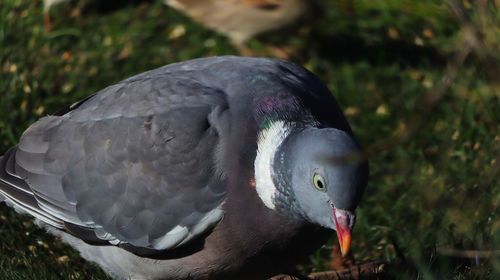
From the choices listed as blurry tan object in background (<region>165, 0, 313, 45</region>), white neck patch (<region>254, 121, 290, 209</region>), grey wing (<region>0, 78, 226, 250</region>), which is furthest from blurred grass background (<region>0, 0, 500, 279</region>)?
white neck patch (<region>254, 121, 290, 209</region>)

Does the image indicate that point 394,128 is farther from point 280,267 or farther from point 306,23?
point 280,267

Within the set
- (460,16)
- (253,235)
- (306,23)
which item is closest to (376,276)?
(253,235)

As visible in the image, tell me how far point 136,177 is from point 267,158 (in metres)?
0.60

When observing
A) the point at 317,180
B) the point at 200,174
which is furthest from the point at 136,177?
the point at 317,180

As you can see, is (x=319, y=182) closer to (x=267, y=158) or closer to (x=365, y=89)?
(x=267, y=158)

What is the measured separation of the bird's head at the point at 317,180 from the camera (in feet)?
8.22

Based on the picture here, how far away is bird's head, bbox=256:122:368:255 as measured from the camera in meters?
2.51

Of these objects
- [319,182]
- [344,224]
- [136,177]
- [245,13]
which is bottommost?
[245,13]

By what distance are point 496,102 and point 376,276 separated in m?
1.63

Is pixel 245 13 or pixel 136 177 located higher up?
pixel 136 177

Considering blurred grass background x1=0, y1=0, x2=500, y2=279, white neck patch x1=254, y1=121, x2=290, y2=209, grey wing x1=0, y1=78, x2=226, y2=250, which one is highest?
white neck patch x1=254, y1=121, x2=290, y2=209

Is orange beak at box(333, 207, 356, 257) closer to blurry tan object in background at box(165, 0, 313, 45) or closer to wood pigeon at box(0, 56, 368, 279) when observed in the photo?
wood pigeon at box(0, 56, 368, 279)

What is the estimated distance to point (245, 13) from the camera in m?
5.06

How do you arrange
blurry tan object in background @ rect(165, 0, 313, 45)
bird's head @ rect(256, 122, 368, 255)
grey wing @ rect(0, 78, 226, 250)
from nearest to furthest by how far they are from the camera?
1. bird's head @ rect(256, 122, 368, 255)
2. grey wing @ rect(0, 78, 226, 250)
3. blurry tan object in background @ rect(165, 0, 313, 45)
